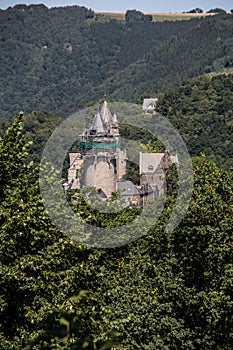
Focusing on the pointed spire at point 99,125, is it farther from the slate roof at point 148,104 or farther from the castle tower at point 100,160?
the slate roof at point 148,104

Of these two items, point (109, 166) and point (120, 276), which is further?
point (109, 166)

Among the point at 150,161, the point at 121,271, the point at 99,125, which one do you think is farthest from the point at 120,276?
the point at 150,161

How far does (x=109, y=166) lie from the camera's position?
5388 centimetres

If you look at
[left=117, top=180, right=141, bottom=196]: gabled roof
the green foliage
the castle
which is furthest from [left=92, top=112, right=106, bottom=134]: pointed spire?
the green foliage

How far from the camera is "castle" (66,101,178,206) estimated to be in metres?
51.2

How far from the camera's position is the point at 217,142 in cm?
8038

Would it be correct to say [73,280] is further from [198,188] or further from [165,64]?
[165,64]

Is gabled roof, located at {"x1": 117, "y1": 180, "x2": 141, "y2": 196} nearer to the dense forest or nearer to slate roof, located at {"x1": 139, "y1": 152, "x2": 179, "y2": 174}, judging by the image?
slate roof, located at {"x1": 139, "y1": 152, "x2": 179, "y2": 174}

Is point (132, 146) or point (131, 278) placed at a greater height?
point (132, 146)

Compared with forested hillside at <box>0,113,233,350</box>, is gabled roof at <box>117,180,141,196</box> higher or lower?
higher

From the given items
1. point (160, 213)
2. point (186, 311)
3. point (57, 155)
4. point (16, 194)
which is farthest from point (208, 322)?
point (57, 155)

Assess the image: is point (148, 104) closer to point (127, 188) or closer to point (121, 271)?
point (127, 188)

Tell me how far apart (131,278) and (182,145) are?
59.8 metres

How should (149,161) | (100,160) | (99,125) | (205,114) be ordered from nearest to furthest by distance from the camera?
(100,160), (99,125), (149,161), (205,114)
